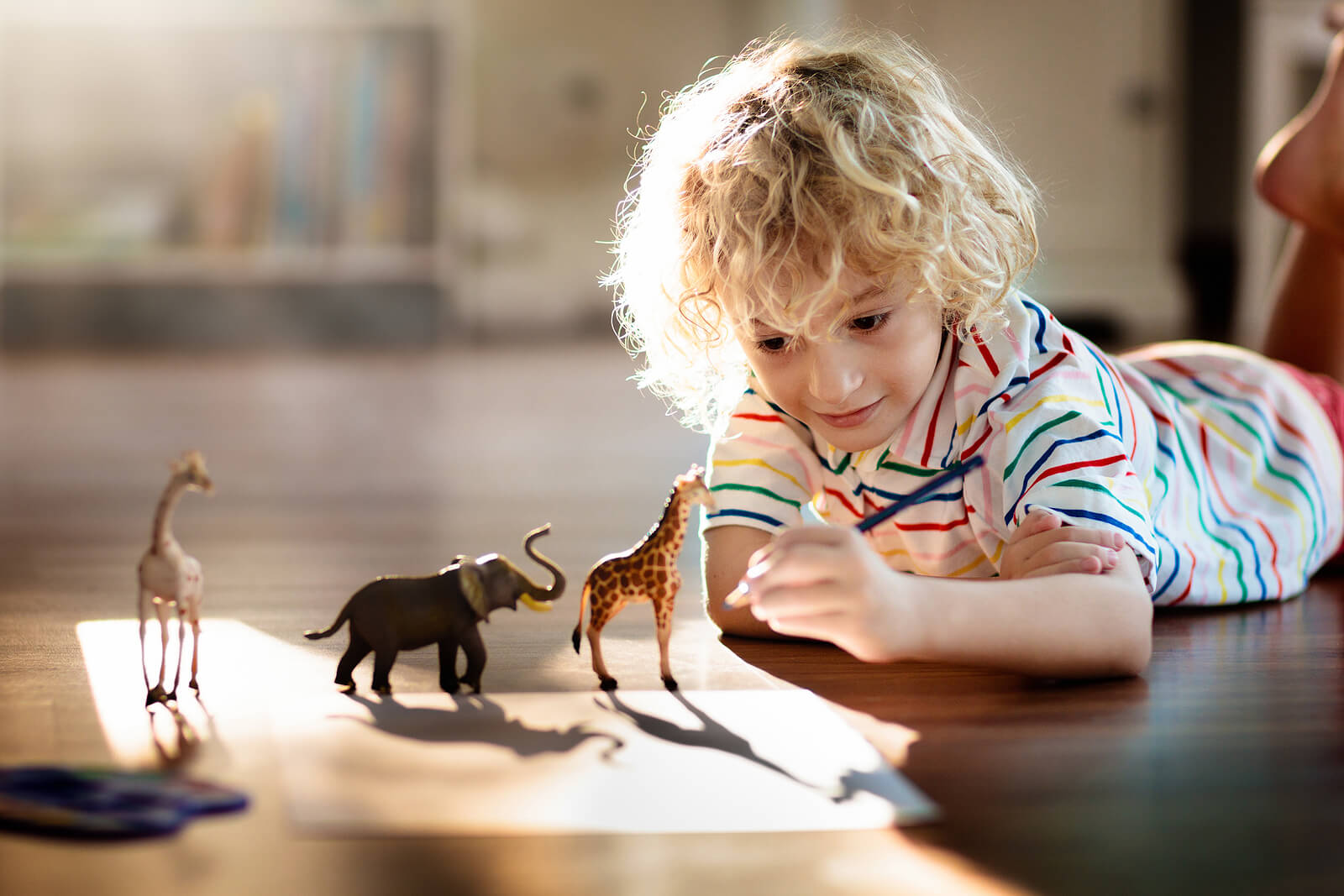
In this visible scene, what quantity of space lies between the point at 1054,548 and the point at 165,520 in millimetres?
455

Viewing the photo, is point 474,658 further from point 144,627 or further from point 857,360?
point 857,360

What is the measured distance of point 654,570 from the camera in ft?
2.45

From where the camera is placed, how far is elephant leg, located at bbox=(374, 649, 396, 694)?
73 centimetres

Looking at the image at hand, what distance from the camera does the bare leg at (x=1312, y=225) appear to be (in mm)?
1336

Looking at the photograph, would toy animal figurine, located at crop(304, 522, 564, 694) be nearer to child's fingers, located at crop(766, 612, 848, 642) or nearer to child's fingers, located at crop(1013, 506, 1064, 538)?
child's fingers, located at crop(766, 612, 848, 642)

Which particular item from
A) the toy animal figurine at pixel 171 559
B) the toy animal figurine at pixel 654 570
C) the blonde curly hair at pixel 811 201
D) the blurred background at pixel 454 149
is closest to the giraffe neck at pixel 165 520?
the toy animal figurine at pixel 171 559

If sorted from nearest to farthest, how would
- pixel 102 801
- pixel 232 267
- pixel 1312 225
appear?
pixel 102 801
pixel 1312 225
pixel 232 267

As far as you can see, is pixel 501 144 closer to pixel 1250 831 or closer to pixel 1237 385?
pixel 1237 385

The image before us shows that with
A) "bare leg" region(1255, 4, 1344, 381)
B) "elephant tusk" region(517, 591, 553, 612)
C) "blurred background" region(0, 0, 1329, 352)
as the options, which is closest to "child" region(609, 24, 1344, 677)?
"elephant tusk" region(517, 591, 553, 612)

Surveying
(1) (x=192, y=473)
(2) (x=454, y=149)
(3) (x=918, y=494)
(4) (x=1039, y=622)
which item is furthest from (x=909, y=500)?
(2) (x=454, y=149)

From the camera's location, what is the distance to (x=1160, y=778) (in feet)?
2.07

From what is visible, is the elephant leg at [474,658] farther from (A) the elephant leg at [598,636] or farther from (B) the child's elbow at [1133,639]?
(B) the child's elbow at [1133,639]

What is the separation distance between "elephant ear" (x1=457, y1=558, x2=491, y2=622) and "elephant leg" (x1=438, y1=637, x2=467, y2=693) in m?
0.03

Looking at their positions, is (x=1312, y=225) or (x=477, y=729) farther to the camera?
(x=1312, y=225)
